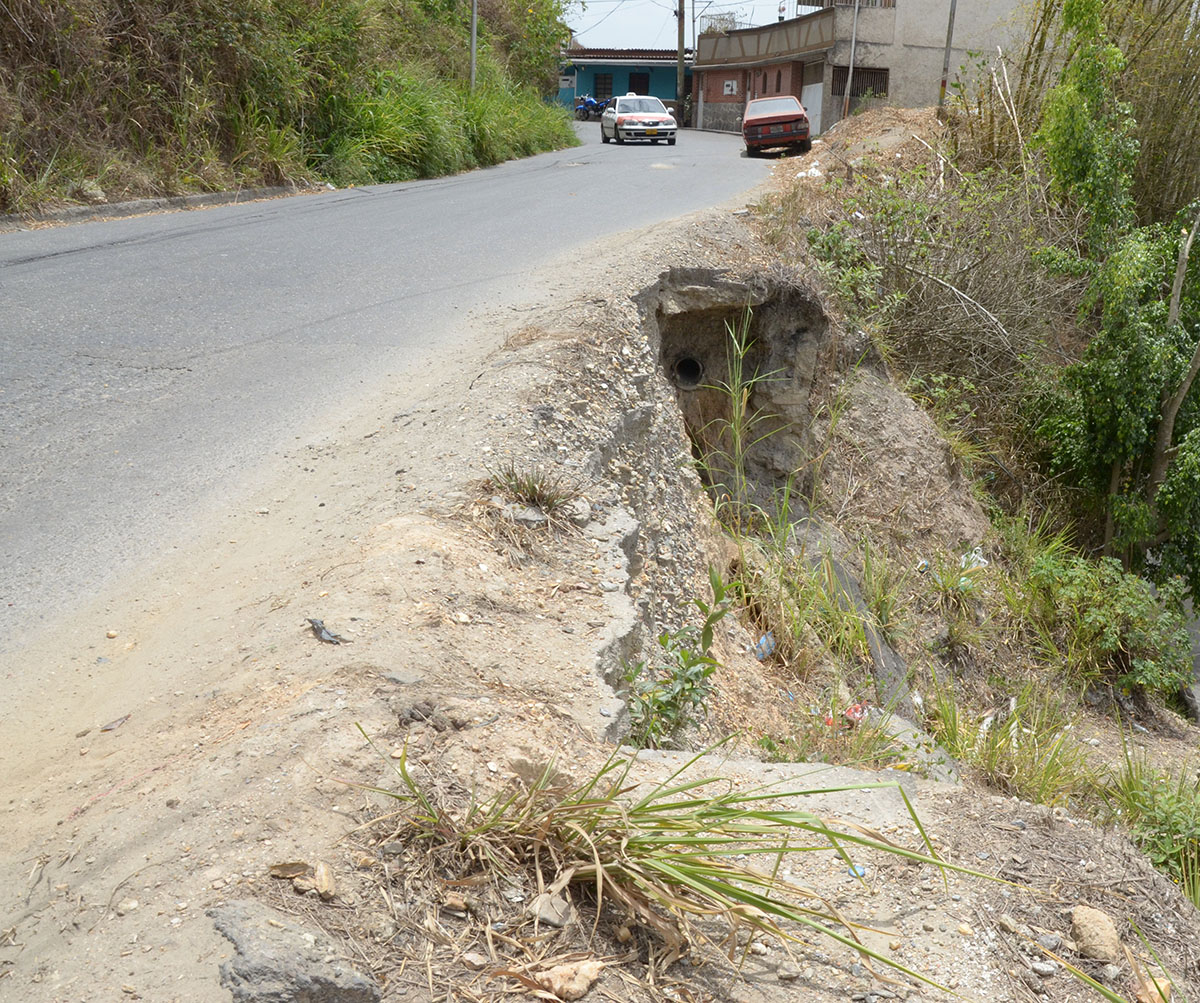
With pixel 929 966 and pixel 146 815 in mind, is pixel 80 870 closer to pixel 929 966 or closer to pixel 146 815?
pixel 146 815

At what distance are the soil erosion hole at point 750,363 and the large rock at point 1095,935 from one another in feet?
16.9

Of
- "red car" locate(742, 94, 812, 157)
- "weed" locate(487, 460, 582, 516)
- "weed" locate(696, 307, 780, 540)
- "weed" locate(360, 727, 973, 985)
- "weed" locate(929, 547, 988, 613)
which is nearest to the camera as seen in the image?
"weed" locate(360, 727, 973, 985)

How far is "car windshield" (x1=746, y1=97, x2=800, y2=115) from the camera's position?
84.1 feet

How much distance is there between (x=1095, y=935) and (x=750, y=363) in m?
6.47

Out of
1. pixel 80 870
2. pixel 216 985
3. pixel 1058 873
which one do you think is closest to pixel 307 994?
pixel 216 985

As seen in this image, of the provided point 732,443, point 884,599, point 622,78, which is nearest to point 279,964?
point 884,599

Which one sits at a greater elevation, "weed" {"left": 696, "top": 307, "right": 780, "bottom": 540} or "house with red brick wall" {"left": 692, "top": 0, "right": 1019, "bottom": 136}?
"house with red brick wall" {"left": 692, "top": 0, "right": 1019, "bottom": 136}

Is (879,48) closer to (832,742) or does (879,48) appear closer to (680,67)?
(680,67)

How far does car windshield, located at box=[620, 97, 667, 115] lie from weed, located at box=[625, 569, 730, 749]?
95.3ft

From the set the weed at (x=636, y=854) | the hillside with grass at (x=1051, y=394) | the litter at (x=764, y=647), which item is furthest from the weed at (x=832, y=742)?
the hillside with grass at (x=1051, y=394)

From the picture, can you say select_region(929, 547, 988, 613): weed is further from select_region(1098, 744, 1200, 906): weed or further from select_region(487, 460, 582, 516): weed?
select_region(487, 460, 582, 516): weed

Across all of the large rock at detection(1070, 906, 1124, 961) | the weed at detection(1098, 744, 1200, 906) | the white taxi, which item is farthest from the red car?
the large rock at detection(1070, 906, 1124, 961)

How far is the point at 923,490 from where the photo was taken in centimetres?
939

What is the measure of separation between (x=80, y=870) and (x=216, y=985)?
1.65 feet
